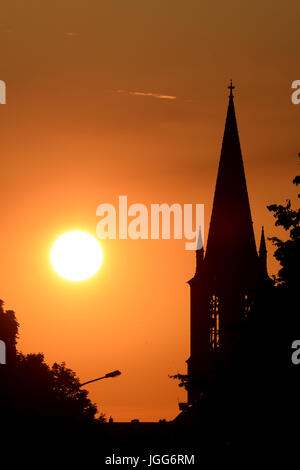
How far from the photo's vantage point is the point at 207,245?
99000 mm

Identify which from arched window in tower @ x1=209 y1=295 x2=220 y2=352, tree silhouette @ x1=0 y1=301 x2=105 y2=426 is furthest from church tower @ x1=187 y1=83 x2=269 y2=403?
tree silhouette @ x1=0 y1=301 x2=105 y2=426

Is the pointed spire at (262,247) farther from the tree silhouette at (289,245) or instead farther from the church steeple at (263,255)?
the tree silhouette at (289,245)

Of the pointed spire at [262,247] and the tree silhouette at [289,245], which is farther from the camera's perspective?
the pointed spire at [262,247]

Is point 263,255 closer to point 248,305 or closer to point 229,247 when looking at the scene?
point 229,247

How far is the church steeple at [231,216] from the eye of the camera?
97312 millimetres

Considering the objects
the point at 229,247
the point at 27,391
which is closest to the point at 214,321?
the point at 229,247

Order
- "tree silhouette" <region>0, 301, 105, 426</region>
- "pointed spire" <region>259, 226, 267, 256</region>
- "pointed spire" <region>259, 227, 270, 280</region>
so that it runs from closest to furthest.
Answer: "tree silhouette" <region>0, 301, 105, 426</region>, "pointed spire" <region>259, 227, 270, 280</region>, "pointed spire" <region>259, 226, 267, 256</region>

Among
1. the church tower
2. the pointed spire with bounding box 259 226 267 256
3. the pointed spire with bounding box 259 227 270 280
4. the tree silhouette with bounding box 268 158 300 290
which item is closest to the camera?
A: the tree silhouette with bounding box 268 158 300 290

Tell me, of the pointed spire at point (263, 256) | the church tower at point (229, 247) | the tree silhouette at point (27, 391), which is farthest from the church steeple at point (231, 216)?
the tree silhouette at point (27, 391)

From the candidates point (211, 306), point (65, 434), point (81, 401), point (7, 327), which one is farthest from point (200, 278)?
point (65, 434)

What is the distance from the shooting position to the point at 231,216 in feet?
320

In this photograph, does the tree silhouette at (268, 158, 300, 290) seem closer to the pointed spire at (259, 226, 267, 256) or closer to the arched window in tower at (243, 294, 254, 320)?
the arched window in tower at (243, 294, 254, 320)

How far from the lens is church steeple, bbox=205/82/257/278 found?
319 feet
